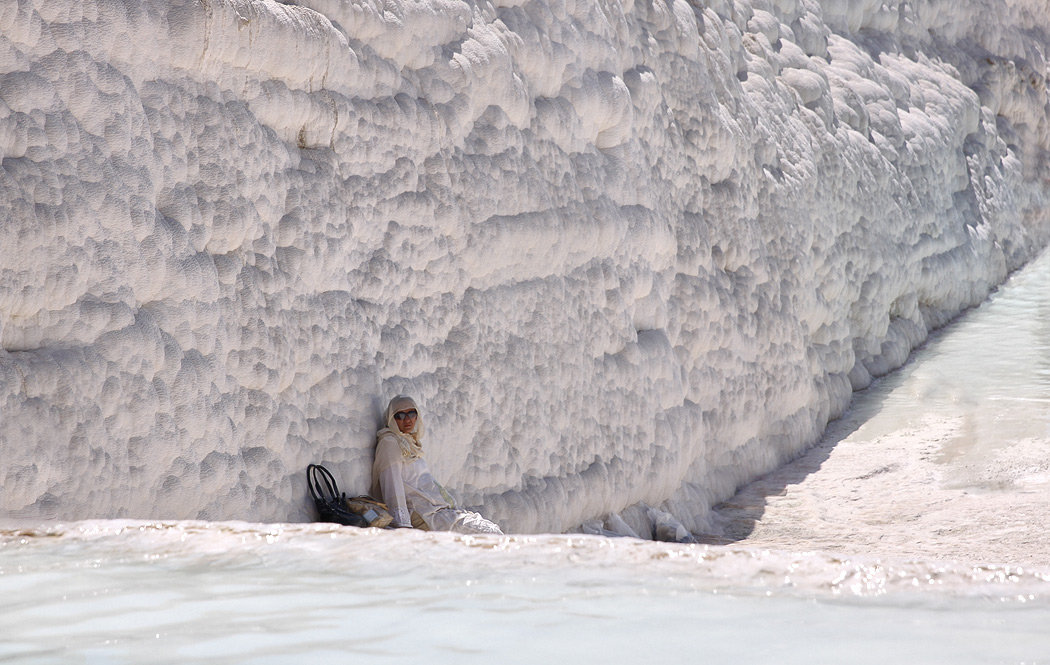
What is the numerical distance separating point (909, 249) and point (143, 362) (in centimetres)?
707

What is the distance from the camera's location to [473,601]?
204cm

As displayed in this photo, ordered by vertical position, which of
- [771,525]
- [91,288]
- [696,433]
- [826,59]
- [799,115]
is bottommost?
[771,525]

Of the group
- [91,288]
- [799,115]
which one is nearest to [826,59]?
[799,115]

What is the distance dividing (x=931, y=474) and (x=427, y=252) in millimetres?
3471

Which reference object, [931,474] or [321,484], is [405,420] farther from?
[931,474]

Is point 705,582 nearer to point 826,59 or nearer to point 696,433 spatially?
point 696,433

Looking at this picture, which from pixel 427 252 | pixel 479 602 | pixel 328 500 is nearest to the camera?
pixel 479 602

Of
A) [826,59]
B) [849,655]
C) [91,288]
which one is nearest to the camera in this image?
[849,655]

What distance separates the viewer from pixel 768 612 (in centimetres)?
194

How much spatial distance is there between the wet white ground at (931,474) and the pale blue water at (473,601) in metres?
3.22

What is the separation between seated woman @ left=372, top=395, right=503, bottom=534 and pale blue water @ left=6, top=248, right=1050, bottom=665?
4.24ft

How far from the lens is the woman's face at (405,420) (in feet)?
12.7

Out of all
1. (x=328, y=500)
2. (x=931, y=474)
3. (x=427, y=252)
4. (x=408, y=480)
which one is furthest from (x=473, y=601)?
(x=931, y=474)

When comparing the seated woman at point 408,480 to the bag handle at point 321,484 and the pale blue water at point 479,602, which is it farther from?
the pale blue water at point 479,602
